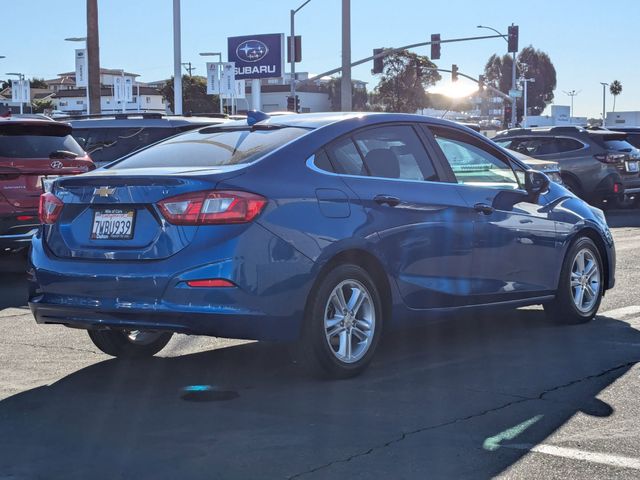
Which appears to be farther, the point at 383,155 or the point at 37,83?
the point at 37,83

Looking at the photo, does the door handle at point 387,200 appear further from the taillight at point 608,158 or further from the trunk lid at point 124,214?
the taillight at point 608,158

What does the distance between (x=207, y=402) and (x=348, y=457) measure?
1324 mm

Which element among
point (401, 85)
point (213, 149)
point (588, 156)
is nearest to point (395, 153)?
point (213, 149)

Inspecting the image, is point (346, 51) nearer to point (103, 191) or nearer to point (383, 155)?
point (383, 155)

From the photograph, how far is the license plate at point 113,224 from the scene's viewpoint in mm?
6070

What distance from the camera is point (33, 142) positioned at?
11531mm

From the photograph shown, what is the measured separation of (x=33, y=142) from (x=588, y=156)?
42.6 feet

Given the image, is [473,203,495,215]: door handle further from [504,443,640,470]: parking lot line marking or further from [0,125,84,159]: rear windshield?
[0,125,84,159]: rear windshield

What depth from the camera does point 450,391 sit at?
612 centimetres

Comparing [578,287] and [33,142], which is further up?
[33,142]

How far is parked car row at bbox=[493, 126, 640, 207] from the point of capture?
21.3 m

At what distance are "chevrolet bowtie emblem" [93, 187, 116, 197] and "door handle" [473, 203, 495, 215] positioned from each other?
2498 mm

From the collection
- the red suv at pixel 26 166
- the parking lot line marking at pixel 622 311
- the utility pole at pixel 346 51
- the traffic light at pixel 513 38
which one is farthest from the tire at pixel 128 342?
the traffic light at pixel 513 38

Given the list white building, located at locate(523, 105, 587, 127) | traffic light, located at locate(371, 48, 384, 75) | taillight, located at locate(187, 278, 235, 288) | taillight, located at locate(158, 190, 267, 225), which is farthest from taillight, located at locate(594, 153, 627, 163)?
white building, located at locate(523, 105, 587, 127)
